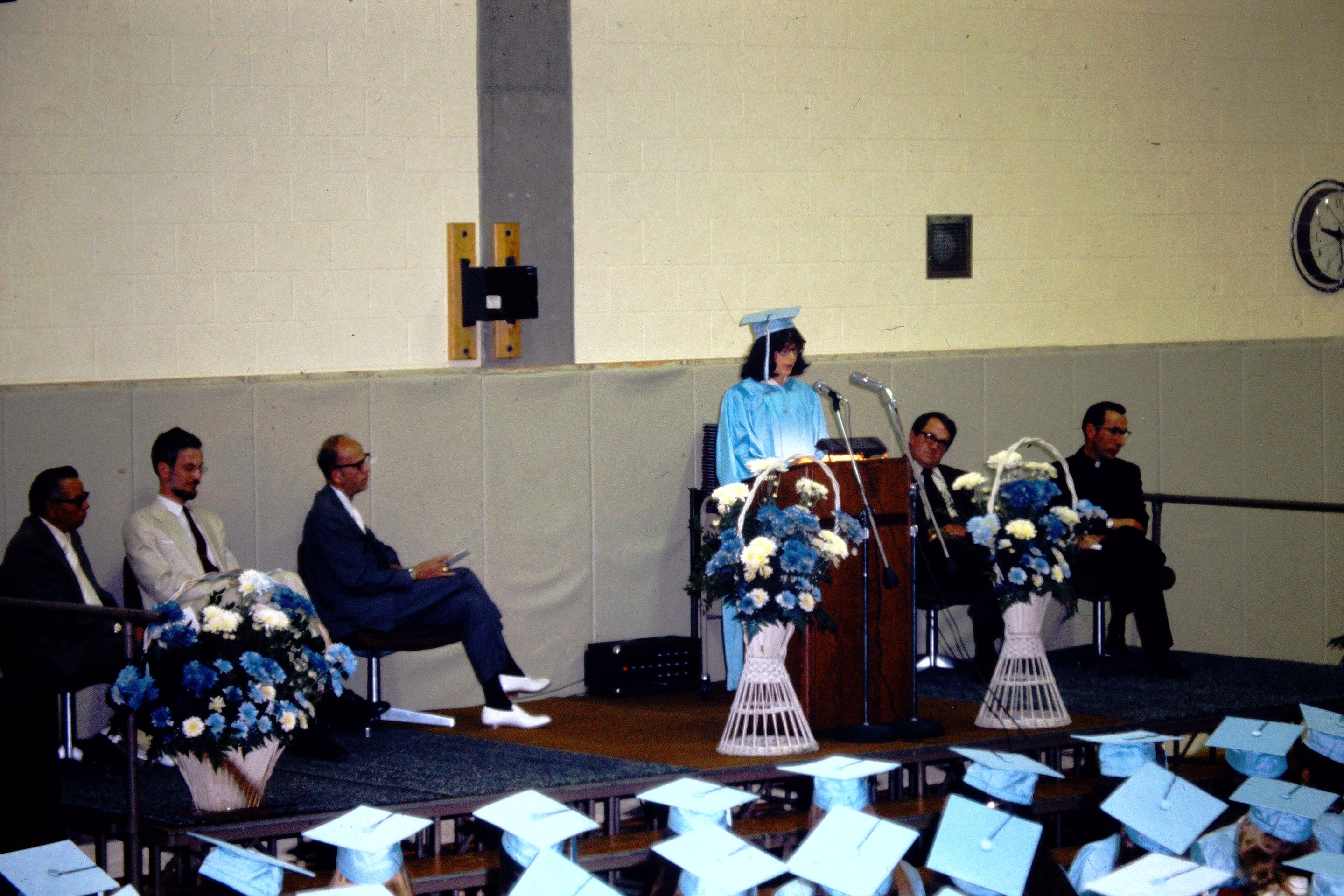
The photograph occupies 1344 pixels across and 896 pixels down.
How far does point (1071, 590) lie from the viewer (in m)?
5.84

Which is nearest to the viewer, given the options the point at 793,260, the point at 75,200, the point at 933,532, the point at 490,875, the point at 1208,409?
the point at 490,875

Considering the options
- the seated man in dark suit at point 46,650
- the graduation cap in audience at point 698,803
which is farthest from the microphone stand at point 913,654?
the graduation cap in audience at point 698,803

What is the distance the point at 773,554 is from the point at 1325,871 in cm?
278

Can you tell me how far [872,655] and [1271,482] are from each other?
11.3 ft

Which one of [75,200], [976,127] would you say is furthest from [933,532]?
[75,200]

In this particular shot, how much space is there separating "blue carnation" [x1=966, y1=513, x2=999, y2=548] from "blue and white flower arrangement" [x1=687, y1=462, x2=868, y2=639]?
59cm

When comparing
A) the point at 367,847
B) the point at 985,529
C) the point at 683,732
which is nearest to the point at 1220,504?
the point at 985,529

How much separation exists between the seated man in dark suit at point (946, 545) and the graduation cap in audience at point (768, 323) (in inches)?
26.2

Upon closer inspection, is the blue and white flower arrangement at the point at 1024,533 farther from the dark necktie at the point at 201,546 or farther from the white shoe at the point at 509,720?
the dark necktie at the point at 201,546

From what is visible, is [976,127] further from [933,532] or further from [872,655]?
[872,655]

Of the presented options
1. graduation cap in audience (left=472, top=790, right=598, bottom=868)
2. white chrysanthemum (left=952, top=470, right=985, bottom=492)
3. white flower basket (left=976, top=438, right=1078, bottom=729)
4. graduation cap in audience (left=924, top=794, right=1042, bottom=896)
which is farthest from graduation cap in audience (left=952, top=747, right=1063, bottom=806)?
white chrysanthemum (left=952, top=470, right=985, bottom=492)

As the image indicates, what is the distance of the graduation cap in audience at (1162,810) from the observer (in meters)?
2.80

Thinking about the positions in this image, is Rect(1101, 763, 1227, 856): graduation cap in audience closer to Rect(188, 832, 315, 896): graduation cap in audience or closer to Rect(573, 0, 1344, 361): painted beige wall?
Rect(188, 832, 315, 896): graduation cap in audience

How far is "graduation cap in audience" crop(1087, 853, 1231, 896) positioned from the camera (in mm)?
2457
